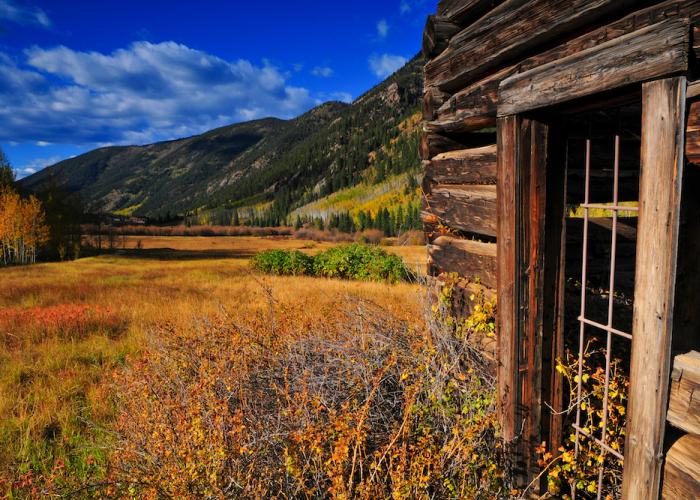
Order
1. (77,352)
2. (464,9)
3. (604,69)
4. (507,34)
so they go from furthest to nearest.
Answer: (77,352) → (464,9) → (507,34) → (604,69)

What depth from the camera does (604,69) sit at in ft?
7.93

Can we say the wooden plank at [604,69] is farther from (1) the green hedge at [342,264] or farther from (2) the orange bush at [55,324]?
(1) the green hedge at [342,264]

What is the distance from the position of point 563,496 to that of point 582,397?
29.5 inches

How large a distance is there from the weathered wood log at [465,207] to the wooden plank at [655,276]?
4.77 feet

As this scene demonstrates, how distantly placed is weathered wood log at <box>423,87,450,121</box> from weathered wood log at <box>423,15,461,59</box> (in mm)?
432

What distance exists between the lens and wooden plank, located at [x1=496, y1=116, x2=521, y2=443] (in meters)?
3.08

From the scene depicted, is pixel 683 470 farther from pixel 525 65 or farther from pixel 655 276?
pixel 525 65

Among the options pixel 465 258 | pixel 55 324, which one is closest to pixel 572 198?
pixel 465 258

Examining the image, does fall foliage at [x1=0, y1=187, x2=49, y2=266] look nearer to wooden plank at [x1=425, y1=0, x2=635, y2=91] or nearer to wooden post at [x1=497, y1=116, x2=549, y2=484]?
wooden plank at [x1=425, y1=0, x2=635, y2=91]

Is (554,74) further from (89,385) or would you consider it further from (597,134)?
(89,385)

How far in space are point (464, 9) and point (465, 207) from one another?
1.88 metres

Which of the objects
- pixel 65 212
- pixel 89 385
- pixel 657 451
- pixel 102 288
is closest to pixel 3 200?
pixel 65 212

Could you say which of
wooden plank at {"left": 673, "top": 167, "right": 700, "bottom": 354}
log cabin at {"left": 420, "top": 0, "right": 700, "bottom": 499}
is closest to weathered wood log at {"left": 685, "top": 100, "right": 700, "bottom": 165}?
log cabin at {"left": 420, "top": 0, "right": 700, "bottom": 499}

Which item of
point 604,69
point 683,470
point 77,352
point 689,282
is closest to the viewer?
point 683,470
